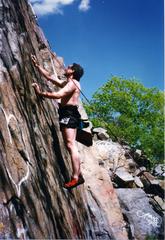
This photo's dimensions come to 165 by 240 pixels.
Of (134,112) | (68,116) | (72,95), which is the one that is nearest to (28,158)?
(68,116)

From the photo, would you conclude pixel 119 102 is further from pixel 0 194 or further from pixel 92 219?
pixel 0 194

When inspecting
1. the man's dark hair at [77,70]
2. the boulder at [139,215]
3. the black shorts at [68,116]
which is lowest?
the boulder at [139,215]

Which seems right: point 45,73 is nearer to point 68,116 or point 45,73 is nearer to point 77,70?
point 77,70

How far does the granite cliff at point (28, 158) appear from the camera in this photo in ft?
25.7

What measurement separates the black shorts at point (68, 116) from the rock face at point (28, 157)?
0.62 meters

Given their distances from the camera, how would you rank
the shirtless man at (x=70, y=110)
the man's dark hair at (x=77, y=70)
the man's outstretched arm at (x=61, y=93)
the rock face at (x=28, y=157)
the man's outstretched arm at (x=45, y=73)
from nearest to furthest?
the rock face at (x=28, y=157) → the man's outstretched arm at (x=61, y=93) → the shirtless man at (x=70, y=110) → the man's dark hair at (x=77, y=70) → the man's outstretched arm at (x=45, y=73)

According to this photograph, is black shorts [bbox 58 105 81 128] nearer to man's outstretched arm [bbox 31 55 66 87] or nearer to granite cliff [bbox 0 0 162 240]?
granite cliff [bbox 0 0 162 240]

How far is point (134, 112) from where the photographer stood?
57781 millimetres

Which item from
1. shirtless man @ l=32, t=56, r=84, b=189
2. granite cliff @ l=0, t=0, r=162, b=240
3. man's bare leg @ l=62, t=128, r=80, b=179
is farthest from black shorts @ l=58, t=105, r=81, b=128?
granite cliff @ l=0, t=0, r=162, b=240

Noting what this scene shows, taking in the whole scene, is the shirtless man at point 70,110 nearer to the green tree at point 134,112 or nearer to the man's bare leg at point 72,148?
the man's bare leg at point 72,148

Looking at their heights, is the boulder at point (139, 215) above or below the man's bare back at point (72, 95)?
below

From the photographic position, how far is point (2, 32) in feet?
29.5

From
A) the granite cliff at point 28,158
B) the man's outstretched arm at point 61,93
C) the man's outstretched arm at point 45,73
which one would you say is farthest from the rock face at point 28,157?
the man's outstretched arm at point 61,93

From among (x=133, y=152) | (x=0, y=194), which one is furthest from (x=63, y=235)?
(x=133, y=152)
